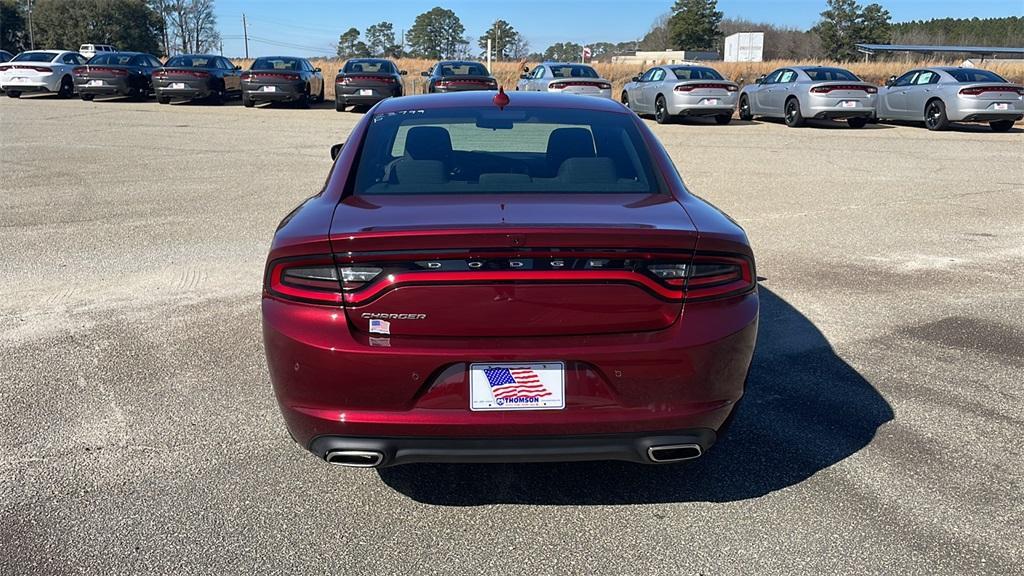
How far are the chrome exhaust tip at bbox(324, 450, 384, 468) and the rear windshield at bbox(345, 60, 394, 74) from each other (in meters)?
21.1

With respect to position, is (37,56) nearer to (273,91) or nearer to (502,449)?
(273,91)

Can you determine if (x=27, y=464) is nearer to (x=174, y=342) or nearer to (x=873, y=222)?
(x=174, y=342)

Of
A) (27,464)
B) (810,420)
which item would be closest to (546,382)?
(810,420)

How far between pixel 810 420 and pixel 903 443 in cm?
41

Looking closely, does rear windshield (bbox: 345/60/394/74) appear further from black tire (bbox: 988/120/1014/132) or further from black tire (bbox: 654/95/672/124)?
black tire (bbox: 988/120/1014/132)

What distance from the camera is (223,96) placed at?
25516 mm

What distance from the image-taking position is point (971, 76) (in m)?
19.6

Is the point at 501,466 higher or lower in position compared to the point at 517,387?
lower

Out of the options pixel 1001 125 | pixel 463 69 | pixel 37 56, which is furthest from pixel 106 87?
pixel 1001 125

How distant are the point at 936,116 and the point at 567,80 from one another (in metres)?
8.60

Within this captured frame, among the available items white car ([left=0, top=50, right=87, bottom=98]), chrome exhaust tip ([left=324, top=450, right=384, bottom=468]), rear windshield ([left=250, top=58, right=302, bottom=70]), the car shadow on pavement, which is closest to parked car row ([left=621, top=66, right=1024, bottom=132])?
rear windshield ([left=250, top=58, right=302, bottom=70])

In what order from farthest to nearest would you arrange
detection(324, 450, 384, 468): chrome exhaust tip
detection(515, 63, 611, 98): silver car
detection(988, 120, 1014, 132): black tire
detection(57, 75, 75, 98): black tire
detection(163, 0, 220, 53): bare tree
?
1. detection(163, 0, 220, 53): bare tree
2. detection(57, 75, 75, 98): black tire
3. detection(515, 63, 611, 98): silver car
4. detection(988, 120, 1014, 132): black tire
5. detection(324, 450, 384, 468): chrome exhaust tip

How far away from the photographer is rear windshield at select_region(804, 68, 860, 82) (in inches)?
819

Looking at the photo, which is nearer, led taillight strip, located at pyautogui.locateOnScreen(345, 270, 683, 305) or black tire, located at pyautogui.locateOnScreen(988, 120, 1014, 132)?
led taillight strip, located at pyautogui.locateOnScreen(345, 270, 683, 305)
